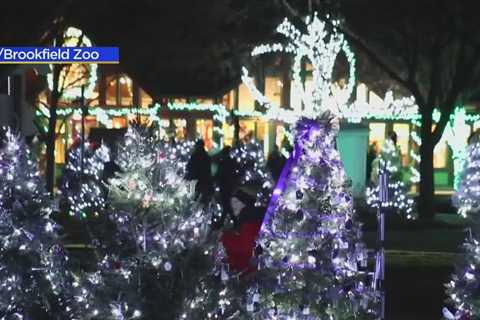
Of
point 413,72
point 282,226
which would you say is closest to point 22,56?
point 413,72

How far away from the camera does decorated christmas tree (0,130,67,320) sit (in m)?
10.1

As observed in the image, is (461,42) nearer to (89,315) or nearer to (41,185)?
(41,185)

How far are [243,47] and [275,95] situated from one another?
20.2 feet

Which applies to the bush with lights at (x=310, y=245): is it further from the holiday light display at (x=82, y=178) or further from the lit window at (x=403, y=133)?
the lit window at (x=403, y=133)

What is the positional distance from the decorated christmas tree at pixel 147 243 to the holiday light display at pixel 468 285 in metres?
2.63

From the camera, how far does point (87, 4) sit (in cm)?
2353

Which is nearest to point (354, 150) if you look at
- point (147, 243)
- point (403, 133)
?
point (147, 243)

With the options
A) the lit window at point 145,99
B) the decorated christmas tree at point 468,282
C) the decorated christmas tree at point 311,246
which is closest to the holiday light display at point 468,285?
the decorated christmas tree at point 468,282

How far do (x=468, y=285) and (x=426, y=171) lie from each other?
16.1 m

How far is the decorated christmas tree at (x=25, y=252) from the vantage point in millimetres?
10133

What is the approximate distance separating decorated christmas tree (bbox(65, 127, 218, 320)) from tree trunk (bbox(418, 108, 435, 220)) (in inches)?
686
